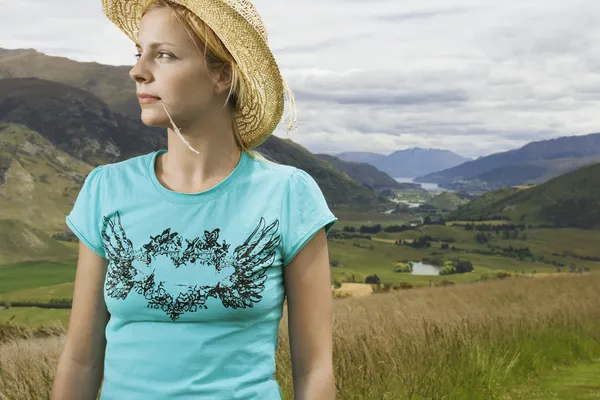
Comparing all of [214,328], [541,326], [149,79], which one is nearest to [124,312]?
[214,328]

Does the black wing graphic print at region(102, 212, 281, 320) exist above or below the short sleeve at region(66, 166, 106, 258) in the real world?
below

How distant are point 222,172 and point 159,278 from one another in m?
0.41

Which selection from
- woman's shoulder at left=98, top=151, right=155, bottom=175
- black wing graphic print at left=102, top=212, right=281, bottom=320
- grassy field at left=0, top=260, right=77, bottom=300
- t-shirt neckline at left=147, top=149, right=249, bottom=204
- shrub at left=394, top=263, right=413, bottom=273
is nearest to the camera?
black wing graphic print at left=102, top=212, right=281, bottom=320

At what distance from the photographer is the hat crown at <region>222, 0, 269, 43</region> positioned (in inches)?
90.0

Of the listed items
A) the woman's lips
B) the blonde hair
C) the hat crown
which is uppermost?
the hat crown

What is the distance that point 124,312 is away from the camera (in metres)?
2.10

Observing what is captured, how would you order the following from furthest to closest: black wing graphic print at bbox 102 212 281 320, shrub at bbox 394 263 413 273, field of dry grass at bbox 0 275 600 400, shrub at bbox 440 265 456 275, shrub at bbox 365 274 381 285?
shrub at bbox 394 263 413 273 < shrub at bbox 440 265 456 275 < shrub at bbox 365 274 381 285 < field of dry grass at bbox 0 275 600 400 < black wing graphic print at bbox 102 212 281 320

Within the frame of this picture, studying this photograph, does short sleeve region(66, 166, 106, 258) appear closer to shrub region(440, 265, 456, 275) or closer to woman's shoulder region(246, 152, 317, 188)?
woman's shoulder region(246, 152, 317, 188)

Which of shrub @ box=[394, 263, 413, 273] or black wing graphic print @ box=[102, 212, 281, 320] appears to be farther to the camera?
shrub @ box=[394, 263, 413, 273]

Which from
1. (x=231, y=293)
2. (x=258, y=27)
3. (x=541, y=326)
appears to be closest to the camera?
(x=231, y=293)

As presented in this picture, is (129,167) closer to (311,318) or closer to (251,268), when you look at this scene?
(251,268)

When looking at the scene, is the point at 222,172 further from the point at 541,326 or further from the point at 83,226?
the point at 541,326

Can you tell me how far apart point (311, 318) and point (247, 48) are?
90 centimetres

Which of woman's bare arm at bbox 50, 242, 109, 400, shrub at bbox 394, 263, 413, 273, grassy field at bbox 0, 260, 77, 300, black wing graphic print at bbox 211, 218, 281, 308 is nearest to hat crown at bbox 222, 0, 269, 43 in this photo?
black wing graphic print at bbox 211, 218, 281, 308
